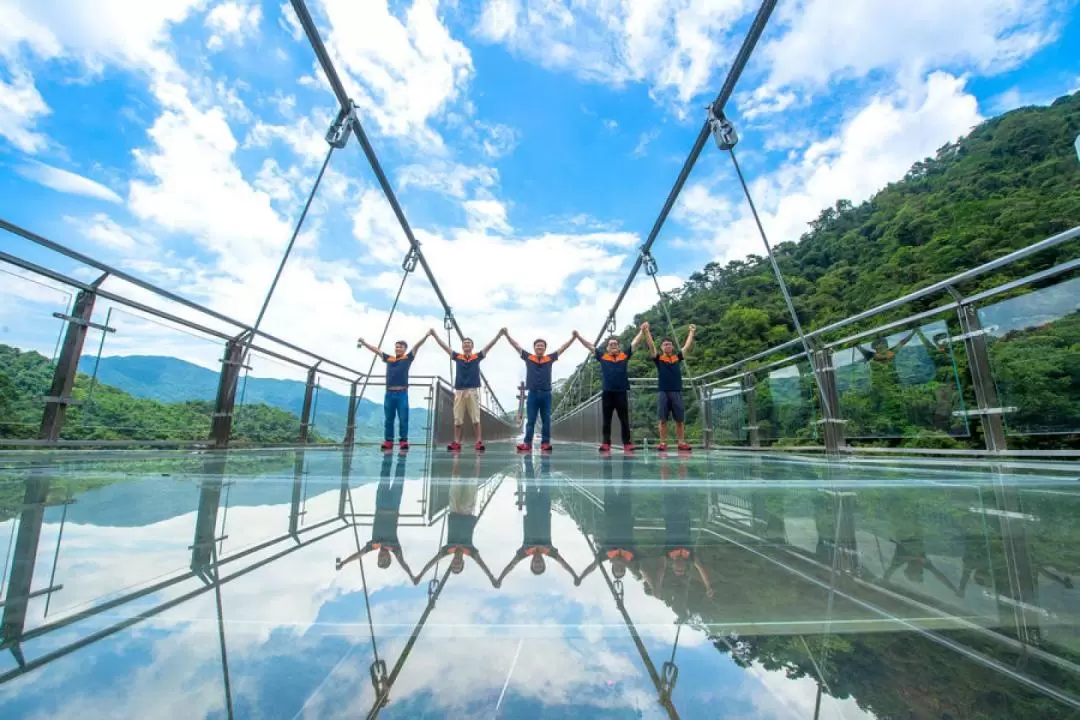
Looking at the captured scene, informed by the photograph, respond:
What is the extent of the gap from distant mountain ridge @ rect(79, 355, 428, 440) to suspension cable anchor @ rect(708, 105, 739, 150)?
559cm

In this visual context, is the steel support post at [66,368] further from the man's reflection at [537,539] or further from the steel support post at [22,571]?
the man's reflection at [537,539]

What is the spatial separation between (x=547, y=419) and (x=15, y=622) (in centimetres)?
564

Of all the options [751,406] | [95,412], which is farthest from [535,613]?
[751,406]

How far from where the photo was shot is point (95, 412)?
3.91 m

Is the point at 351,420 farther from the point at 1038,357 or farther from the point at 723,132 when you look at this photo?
the point at 1038,357

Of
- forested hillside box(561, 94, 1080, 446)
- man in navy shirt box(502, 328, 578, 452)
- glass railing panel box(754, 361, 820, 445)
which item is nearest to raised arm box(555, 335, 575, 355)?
man in navy shirt box(502, 328, 578, 452)

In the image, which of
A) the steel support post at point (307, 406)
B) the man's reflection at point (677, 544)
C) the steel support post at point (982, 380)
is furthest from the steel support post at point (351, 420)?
the steel support post at point (982, 380)

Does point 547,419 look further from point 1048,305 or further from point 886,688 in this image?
point 886,688

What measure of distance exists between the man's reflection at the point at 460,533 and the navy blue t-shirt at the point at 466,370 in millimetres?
4026

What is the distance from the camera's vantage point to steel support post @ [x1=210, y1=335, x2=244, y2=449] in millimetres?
5156

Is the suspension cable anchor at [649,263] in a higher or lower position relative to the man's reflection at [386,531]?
higher

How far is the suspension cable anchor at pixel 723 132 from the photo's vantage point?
214 inches

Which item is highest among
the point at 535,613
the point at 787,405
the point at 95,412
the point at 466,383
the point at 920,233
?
the point at 920,233

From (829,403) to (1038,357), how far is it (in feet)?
6.01
